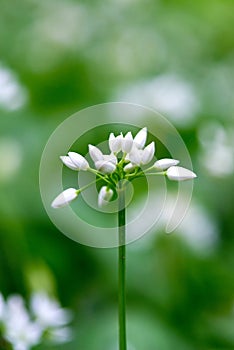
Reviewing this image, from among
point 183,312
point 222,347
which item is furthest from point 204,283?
point 222,347

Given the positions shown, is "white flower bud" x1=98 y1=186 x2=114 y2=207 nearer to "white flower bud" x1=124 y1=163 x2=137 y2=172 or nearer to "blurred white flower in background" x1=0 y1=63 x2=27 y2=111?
"white flower bud" x1=124 y1=163 x2=137 y2=172

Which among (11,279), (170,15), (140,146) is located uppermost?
(170,15)

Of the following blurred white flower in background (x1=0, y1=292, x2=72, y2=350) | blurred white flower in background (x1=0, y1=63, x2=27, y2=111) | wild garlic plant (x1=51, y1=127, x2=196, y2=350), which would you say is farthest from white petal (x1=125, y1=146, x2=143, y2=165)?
blurred white flower in background (x1=0, y1=63, x2=27, y2=111)

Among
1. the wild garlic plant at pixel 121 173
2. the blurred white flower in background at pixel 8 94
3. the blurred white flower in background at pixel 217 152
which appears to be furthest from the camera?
the blurred white flower in background at pixel 217 152

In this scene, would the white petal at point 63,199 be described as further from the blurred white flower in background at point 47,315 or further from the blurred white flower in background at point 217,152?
the blurred white flower in background at point 217,152

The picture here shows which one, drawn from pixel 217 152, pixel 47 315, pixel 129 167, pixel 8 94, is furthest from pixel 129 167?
pixel 217 152

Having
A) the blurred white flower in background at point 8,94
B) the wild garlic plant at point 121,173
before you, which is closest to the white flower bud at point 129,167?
the wild garlic plant at point 121,173

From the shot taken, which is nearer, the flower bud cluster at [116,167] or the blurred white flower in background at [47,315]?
the flower bud cluster at [116,167]

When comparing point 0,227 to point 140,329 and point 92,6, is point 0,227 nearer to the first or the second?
point 140,329
